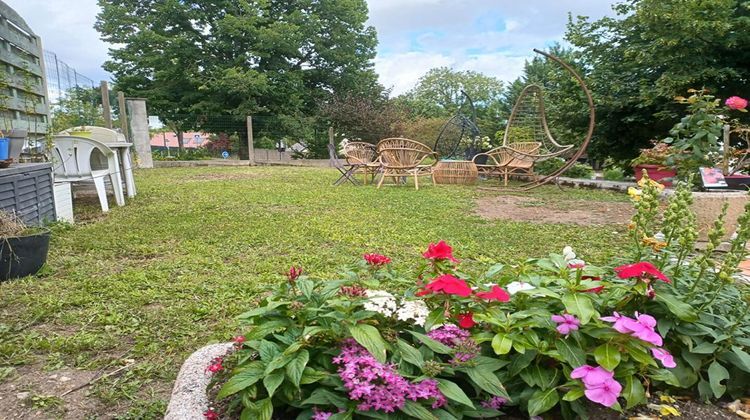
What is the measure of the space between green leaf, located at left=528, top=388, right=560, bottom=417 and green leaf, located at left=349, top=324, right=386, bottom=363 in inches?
12.0

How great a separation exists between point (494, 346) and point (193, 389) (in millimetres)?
635

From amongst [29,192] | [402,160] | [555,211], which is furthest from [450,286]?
[402,160]

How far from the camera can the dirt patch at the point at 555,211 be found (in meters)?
3.86

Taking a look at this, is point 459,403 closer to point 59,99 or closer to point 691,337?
point 691,337

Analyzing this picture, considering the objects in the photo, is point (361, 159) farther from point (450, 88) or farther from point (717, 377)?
Answer: point (450, 88)

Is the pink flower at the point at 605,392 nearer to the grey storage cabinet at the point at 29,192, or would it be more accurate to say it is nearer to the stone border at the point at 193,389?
the stone border at the point at 193,389

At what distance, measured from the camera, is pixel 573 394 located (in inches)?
32.4

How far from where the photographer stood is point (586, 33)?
25.6 ft

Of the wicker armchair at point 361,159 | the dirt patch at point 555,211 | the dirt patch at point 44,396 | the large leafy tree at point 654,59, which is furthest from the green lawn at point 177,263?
the large leafy tree at point 654,59

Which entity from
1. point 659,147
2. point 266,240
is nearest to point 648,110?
point 659,147

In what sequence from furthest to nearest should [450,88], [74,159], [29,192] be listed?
[450,88]
[74,159]
[29,192]

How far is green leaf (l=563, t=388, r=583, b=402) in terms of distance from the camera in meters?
0.81

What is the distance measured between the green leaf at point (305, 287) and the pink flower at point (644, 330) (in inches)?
25.0

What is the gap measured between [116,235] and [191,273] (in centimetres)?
118
